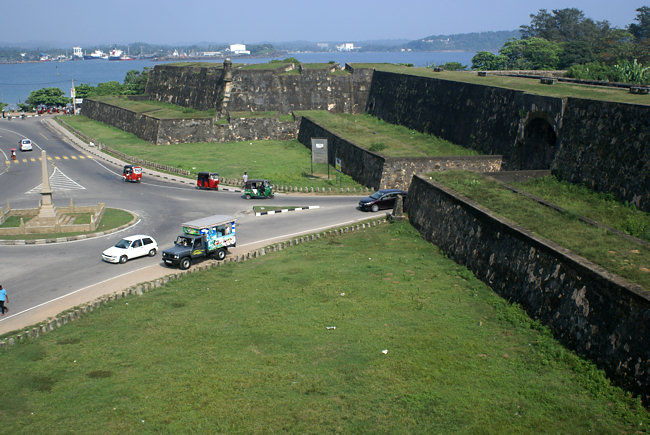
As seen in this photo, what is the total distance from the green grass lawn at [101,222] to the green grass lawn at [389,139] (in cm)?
1859

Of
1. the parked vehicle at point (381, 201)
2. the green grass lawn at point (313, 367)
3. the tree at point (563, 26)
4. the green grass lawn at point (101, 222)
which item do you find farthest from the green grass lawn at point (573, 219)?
the tree at point (563, 26)

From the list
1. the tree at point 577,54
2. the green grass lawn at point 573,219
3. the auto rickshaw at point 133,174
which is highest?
the tree at point 577,54

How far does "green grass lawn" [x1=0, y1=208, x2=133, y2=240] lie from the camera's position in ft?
110

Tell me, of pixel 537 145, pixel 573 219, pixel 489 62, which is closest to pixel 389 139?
pixel 537 145

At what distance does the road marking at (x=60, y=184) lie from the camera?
4679cm

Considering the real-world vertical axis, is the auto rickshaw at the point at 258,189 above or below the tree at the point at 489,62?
below

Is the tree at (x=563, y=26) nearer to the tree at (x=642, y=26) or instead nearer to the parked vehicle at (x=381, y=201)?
the tree at (x=642, y=26)

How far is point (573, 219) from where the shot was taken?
77.7 ft

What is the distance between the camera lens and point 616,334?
1642 centimetres

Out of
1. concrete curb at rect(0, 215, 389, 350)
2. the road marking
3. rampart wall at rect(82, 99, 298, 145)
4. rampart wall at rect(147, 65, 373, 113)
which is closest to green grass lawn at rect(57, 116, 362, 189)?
rampart wall at rect(82, 99, 298, 145)

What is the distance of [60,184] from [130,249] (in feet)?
74.2

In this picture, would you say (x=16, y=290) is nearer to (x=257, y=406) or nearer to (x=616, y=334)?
(x=257, y=406)

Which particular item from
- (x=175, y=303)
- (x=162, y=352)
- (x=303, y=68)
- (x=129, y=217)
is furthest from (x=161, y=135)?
(x=162, y=352)

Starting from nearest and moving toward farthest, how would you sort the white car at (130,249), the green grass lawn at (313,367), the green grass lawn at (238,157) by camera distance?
1. the green grass lawn at (313,367)
2. the white car at (130,249)
3. the green grass lawn at (238,157)
